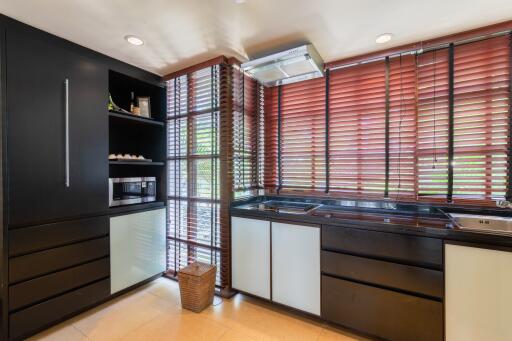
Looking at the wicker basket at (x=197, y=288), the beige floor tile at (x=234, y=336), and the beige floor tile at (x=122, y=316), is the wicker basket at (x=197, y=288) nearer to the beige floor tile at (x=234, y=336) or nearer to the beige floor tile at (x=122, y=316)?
the beige floor tile at (x=122, y=316)

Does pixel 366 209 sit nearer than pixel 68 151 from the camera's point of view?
No

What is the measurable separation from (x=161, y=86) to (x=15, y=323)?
2.59 meters

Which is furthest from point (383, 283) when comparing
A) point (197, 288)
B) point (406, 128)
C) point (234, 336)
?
point (197, 288)

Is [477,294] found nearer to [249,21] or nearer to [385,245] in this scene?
[385,245]

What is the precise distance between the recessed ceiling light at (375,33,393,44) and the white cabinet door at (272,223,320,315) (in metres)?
1.78

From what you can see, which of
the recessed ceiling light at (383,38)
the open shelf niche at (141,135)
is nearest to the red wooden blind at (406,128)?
the recessed ceiling light at (383,38)

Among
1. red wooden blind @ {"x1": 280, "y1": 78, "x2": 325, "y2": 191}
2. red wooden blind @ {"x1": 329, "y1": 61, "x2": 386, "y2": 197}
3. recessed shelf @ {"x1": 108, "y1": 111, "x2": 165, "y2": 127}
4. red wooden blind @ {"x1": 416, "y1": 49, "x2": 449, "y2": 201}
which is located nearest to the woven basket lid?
red wooden blind @ {"x1": 280, "y1": 78, "x2": 325, "y2": 191}

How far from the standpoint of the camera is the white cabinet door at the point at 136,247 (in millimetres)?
2449

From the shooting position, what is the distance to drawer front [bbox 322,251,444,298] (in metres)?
1.65

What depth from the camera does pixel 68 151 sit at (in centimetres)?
208

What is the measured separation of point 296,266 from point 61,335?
205 cm

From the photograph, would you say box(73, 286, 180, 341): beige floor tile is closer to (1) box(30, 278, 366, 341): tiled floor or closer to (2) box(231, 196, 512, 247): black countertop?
(1) box(30, 278, 366, 341): tiled floor

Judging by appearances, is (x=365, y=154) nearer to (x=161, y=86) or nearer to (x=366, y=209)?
(x=366, y=209)

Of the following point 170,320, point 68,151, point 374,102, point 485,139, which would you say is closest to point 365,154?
point 374,102
